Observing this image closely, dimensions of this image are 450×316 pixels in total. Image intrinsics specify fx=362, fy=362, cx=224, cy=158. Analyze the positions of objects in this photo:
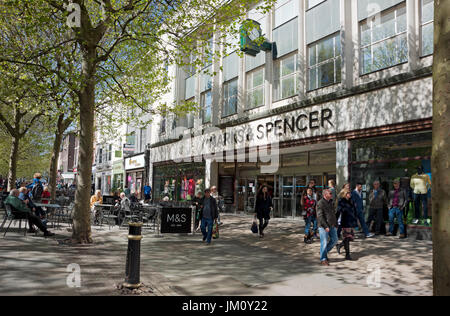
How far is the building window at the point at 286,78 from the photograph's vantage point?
1667 centimetres

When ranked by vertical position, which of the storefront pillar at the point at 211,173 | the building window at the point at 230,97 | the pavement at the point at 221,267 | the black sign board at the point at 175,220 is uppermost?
the building window at the point at 230,97

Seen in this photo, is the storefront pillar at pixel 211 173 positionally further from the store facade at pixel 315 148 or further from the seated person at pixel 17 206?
the seated person at pixel 17 206

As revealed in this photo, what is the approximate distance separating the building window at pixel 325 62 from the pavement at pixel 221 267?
22.3 feet

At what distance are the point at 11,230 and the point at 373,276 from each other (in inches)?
429

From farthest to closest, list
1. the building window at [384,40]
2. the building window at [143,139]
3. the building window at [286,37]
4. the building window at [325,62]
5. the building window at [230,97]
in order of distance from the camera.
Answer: the building window at [143,139], the building window at [230,97], the building window at [286,37], the building window at [325,62], the building window at [384,40]

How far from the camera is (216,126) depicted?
21.1 meters

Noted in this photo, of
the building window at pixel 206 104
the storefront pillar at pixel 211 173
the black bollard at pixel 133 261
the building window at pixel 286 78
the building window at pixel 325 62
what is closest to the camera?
the black bollard at pixel 133 261

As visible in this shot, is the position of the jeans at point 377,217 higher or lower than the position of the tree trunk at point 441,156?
lower

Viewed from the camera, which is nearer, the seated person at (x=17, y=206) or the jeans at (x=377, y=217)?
the seated person at (x=17, y=206)

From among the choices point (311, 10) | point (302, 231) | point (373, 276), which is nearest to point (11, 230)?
point (302, 231)

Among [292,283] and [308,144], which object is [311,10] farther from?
[292,283]

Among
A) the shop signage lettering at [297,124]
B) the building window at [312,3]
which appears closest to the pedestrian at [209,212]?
the shop signage lettering at [297,124]

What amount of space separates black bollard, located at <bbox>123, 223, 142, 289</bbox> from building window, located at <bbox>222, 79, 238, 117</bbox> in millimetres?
15316

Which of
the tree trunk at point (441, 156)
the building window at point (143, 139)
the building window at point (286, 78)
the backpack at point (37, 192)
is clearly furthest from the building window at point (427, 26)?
the building window at point (143, 139)
